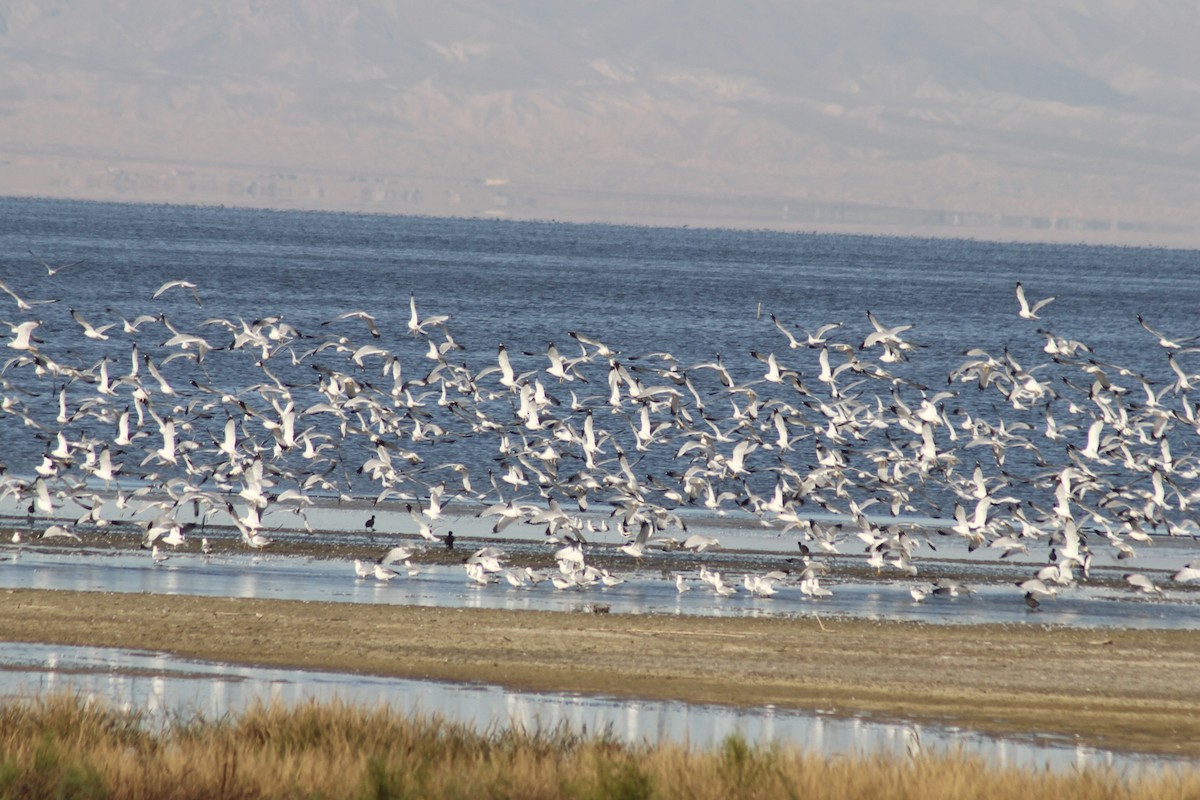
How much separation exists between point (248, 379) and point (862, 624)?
3213 centimetres

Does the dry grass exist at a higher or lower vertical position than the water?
higher

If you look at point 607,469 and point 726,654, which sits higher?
point 726,654

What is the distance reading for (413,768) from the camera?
1303 cm

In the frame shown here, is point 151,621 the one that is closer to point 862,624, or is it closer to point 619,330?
point 862,624

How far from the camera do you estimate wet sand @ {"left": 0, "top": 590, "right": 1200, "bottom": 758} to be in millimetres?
18219

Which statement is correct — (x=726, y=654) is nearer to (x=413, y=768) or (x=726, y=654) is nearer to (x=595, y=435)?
(x=413, y=768)

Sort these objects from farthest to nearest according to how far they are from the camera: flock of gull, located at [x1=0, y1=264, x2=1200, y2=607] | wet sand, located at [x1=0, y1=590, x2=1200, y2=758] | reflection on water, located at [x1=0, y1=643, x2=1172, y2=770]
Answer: flock of gull, located at [x1=0, y1=264, x2=1200, y2=607] → wet sand, located at [x1=0, y1=590, x2=1200, y2=758] → reflection on water, located at [x1=0, y1=643, x2=1172, y2=770]

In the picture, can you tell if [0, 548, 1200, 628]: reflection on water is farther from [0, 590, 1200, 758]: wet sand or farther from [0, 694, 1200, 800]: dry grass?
[0, 694, 1200, 800]: dry grass

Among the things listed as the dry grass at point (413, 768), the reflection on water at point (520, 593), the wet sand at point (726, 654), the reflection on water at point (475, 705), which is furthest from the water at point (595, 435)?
the dry grass at point (413, 768)

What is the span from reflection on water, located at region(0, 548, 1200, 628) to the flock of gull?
0.37m

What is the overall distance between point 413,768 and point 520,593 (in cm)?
1113

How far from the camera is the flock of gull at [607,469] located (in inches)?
1107

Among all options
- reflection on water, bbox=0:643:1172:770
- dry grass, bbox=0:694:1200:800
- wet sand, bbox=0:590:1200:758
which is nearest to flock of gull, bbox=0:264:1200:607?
wet sand, bbox=0:590:1200:758

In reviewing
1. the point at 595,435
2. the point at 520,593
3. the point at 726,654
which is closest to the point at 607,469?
the point at 595,435
